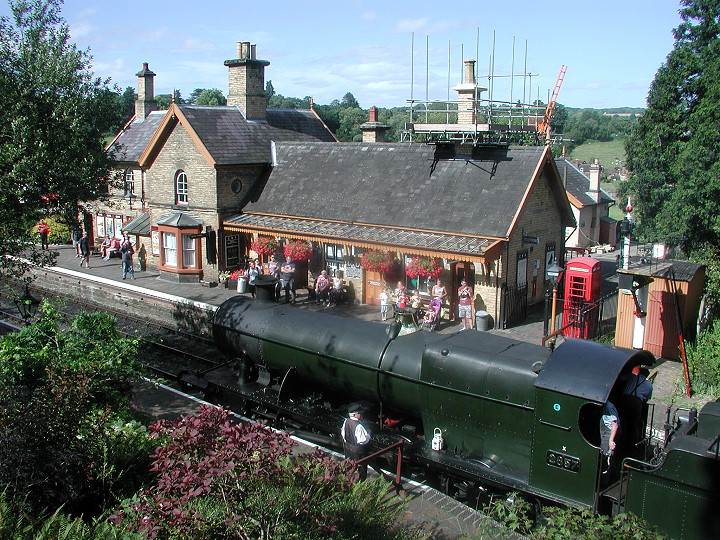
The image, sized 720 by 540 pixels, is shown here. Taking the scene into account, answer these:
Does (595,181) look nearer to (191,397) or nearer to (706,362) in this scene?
(706,362)

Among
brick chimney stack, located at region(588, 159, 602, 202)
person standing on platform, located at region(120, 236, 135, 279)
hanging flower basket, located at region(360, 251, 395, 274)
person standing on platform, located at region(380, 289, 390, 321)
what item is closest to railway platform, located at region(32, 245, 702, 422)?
person standing on platform, located at region(380, 289, 390, 321)

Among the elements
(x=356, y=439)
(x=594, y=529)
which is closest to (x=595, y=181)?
(x=356, y=439)

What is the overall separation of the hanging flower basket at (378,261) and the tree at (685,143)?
24.0 feet

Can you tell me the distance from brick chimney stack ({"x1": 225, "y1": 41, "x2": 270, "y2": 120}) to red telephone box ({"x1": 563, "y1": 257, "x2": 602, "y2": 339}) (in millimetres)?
14983

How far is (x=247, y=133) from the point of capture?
2495cm

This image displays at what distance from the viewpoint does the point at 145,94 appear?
1331 inches

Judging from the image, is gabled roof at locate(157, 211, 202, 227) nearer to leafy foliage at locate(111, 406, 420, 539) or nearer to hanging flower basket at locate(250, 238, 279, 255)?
hanging flower basket at locate(250, 238, 279, 255)

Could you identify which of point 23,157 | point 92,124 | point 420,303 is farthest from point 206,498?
point 420,303

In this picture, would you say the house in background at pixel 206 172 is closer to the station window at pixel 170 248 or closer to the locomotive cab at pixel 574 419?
the station window at pixel 170 248

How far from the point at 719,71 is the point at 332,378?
17423mm

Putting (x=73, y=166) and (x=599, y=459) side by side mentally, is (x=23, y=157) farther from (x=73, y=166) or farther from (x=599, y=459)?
(x=599, y=459)

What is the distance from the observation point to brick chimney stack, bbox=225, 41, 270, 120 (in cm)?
2534

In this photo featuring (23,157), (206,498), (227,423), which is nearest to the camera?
(206,498)

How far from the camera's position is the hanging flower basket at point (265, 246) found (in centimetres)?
2209
